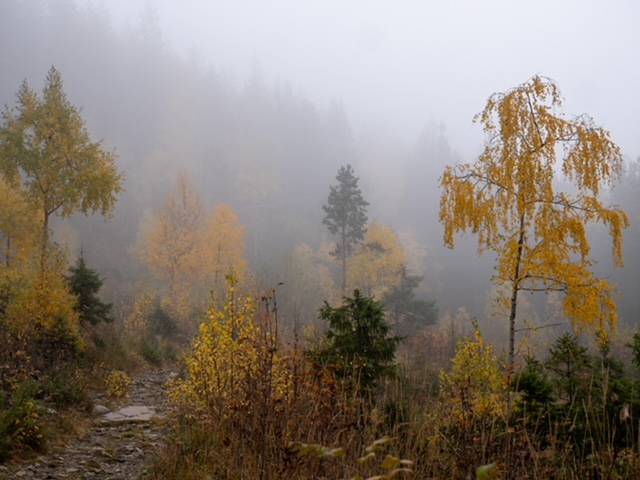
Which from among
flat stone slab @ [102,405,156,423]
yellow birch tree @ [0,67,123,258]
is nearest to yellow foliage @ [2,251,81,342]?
flat stone slab @ [102,405,156,423]

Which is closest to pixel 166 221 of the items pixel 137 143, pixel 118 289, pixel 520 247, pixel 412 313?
pixel 118 289

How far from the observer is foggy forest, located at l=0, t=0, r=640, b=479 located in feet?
12.3

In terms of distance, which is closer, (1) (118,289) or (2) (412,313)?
(2) (412,313)

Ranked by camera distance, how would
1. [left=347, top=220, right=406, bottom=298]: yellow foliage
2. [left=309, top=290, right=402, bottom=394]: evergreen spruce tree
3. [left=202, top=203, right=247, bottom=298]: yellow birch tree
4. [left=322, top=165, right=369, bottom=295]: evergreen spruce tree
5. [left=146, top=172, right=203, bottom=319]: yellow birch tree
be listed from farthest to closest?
[left=347, top=220, right=406, bottom=298]: yellow foliage < [left=322, top=165, right=369, bottom=295]: evergreen spruce tree < [left=202, top=203, right=247, bottom=298]: yellow birch tree < [left=146, top=172, right=203, bottom=319]: yellow birch tree < [left=309, top=290, right=402, bottom=394]: evergreen spruce tree

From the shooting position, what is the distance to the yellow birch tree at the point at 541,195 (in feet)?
25.7

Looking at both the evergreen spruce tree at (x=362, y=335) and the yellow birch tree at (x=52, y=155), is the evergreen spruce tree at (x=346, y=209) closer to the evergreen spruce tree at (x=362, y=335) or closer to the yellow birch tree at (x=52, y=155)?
the yellow birch tree at (x=52, y=155)

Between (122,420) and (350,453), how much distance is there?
6134 millimetres

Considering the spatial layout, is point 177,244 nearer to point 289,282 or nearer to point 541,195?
point 289,282

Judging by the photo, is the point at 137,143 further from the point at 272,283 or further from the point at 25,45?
the point at 272,283

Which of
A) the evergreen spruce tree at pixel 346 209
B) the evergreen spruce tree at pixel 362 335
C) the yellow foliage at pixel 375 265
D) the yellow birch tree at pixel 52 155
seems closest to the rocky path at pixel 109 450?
the evergreen spruce tree at pixel 362 335

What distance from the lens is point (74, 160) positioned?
560 inches

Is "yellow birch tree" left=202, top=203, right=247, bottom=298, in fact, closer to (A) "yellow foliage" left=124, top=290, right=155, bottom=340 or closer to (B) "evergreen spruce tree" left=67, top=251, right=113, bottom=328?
(A) "yellow foliage" left=124, top=290, right=155, bottom=340

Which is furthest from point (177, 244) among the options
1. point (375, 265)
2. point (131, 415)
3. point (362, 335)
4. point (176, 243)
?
point (362, 335)

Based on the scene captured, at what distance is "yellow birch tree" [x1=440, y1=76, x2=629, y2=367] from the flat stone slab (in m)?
6.76
